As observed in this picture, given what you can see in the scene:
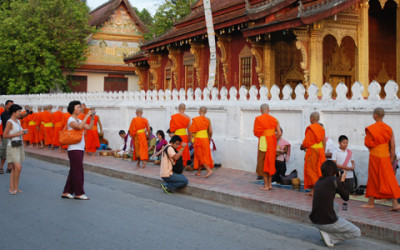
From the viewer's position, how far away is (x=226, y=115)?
12773 mm

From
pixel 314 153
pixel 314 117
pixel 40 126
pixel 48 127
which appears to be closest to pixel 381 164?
pixel 314 153

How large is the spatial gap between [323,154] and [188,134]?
4.16 meters

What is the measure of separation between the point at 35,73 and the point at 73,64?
9.15ft

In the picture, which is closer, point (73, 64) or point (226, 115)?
point (226, 115)

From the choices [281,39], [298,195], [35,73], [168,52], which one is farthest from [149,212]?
[35,73]

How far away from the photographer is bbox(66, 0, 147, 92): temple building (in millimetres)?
31641

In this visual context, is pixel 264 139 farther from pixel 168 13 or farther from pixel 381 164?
pixel 168 13

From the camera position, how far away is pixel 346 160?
8.73 meters

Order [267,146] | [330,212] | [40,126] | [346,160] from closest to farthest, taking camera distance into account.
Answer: [330,212]
[346,160]
[267,146]
[40,126]

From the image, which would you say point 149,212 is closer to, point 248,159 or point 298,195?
point 298,195

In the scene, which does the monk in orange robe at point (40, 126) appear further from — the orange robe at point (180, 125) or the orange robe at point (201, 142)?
the orange robe at point (201, 142)

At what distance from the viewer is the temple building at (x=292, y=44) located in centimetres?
1351

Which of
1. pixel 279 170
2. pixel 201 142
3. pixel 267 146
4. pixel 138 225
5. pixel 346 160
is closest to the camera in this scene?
pixel 138 225

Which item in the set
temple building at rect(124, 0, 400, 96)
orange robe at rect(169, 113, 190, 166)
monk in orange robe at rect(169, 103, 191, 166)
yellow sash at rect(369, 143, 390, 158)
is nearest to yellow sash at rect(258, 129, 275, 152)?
yellow sash at rect(369, 143, 390, 158)
